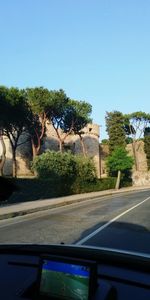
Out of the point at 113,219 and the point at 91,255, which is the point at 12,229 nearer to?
the point at 113,219

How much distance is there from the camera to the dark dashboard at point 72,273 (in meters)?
2.45

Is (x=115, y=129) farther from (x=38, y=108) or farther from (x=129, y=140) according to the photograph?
(x=38, y=108)

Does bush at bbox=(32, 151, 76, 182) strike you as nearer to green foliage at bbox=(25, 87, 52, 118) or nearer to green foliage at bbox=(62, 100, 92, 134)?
green foliage at bbox=(25, 87, 52, 118)

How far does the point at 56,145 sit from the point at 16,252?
7202 centimetres

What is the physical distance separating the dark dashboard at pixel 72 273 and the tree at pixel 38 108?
5443 cm

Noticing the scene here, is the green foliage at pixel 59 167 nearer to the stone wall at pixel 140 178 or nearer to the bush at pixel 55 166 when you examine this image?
the bush at pixel 55 166

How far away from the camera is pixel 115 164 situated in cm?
7025

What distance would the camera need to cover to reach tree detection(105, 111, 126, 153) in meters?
86.1

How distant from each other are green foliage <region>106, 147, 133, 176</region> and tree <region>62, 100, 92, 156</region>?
7.14 meters

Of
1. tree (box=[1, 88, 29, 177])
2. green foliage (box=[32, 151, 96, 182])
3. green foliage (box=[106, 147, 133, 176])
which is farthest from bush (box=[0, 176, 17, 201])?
green foliage (box=[106, 147, 133, 176])

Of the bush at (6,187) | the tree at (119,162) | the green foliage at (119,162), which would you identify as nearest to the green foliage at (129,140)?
the tree at (119,162)

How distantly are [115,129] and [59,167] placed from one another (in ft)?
142

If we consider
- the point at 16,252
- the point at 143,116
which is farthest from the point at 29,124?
the point at 16,252

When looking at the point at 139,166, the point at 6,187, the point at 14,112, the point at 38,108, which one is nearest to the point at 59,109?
the point at 38,108
